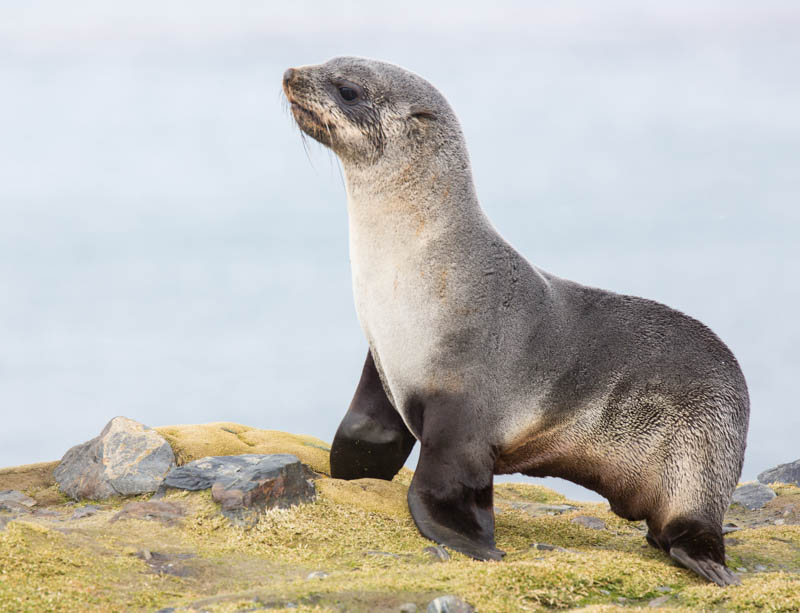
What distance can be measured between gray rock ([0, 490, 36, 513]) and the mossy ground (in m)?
0.89

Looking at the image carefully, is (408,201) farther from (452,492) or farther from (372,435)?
(452,492)

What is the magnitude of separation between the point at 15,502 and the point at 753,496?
959 cm

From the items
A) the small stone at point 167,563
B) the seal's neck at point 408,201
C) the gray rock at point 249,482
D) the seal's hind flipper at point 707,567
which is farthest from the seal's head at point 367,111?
the seal's hind flipper at point 707,567

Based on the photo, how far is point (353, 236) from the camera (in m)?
8.69

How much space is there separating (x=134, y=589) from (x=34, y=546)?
2.64ft

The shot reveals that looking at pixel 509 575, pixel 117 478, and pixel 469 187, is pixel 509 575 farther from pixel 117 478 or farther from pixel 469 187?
pixel 117 478

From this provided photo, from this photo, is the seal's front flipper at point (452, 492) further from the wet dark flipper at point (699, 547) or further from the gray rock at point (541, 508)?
the gray rock at point (541, 508)

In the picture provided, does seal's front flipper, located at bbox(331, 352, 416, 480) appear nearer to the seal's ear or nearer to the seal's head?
the seal's head

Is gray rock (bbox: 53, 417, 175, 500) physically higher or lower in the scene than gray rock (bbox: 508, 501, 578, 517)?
higher

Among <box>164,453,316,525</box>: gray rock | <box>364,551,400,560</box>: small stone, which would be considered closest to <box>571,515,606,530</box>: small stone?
<box>164,453,316,525</box>: gray rock

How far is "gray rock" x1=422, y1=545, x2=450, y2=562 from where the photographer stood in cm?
716

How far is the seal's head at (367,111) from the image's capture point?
8.37m

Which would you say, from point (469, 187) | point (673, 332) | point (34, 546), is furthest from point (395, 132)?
point (34, 546)

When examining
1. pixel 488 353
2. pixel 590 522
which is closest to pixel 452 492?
pixel 488 353
